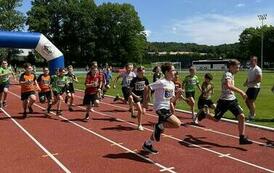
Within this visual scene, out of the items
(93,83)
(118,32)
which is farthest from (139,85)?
(118,32)

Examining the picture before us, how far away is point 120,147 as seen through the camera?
992cm

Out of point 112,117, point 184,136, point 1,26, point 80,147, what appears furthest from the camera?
point 1,26

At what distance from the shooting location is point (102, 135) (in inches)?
451

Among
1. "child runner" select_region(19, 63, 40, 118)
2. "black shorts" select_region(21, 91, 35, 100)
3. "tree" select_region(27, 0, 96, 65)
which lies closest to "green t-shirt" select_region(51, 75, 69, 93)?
"child runner" select_region(19, 63, 40, 118)

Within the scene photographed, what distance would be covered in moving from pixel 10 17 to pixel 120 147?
2801 inches

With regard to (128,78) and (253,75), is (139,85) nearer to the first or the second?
(128,78)

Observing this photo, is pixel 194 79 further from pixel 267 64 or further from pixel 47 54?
pixel 267 64

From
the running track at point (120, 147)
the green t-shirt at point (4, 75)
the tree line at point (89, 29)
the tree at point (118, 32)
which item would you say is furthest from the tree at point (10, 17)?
the running track at point (120, 147)

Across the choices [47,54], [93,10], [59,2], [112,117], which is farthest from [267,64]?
[112,117]

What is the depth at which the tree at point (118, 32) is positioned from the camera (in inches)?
3671

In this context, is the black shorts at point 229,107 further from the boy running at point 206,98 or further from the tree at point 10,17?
the tree at point 10,17

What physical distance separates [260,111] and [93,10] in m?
79.9

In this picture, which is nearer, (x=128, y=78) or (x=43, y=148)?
(x=43, y=148)

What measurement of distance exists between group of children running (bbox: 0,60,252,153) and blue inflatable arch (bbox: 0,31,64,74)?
5235mm
